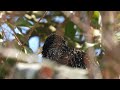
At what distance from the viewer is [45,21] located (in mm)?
2232

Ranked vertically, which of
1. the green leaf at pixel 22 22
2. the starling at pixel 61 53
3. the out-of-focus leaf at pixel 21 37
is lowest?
the starling at pixel 61 53

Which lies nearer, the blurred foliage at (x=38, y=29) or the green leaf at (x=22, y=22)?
the blurred foliage at (x=38, y=29)

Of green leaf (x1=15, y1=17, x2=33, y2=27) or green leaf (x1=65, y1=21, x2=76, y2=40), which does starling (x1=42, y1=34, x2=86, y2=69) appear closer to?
green leaf (x1=65, y1=21, x2=76, y2=40)

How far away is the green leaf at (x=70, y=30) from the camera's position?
177 centimetres

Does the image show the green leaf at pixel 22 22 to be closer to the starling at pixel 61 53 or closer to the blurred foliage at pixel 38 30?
the blurred foliage at pixel 38 30

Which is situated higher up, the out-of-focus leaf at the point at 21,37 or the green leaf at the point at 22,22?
the green leaf at the point at 22,22

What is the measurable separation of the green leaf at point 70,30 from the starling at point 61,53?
154 millimetres

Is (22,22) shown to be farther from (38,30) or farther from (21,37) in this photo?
(38,30)

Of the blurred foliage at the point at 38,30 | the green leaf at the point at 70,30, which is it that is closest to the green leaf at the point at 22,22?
the blurred foliage at the point at 38,30

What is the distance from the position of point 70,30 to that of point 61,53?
0.97ft

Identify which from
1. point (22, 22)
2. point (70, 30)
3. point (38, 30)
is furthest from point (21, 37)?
point (38, 30)
